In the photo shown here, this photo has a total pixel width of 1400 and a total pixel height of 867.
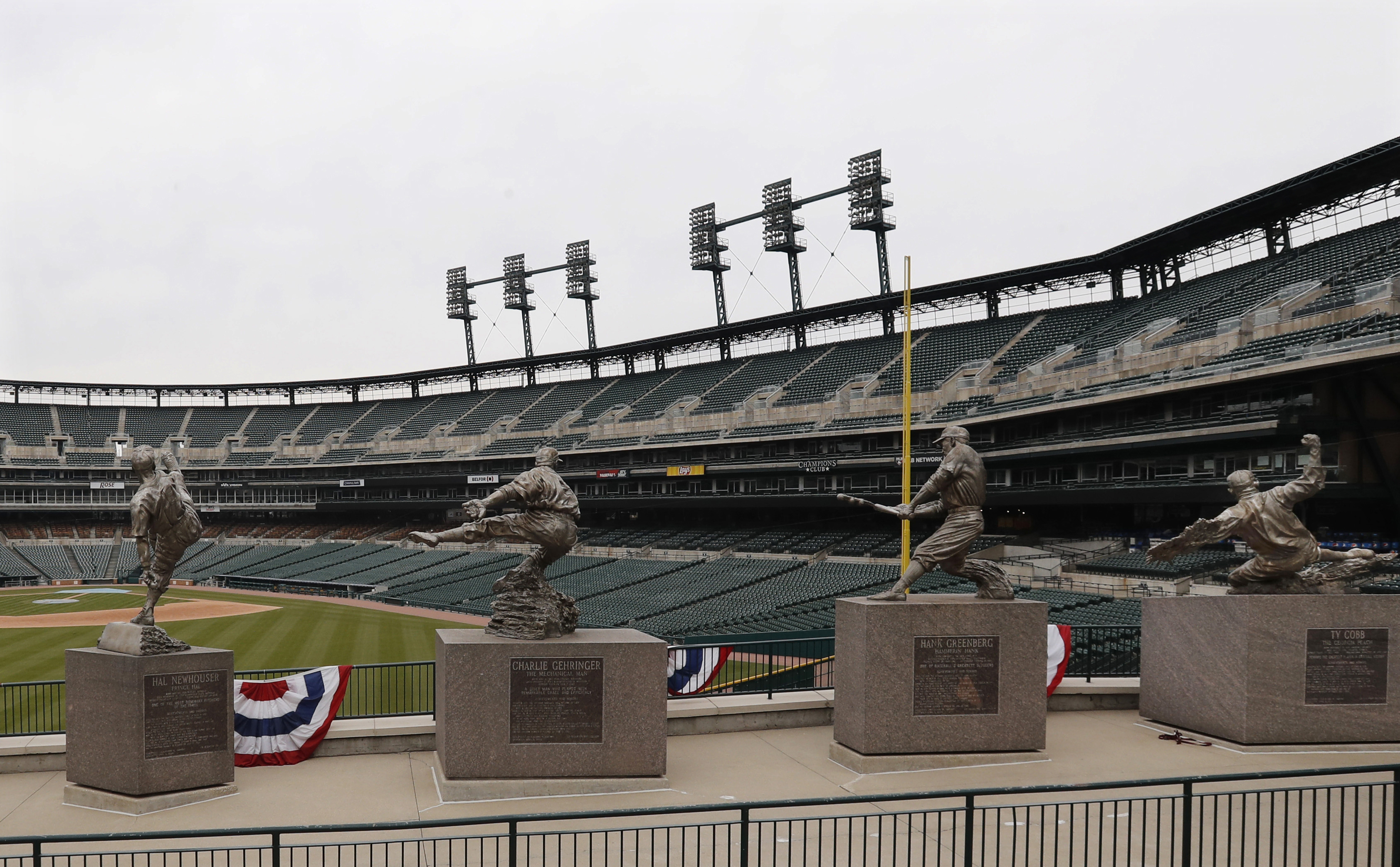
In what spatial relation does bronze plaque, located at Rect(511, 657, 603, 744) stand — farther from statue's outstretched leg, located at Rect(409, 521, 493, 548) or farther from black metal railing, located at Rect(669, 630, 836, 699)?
black metal railing, located at Rect(669, 630, 836, 699)

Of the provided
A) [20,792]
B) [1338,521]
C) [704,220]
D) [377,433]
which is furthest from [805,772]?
[377,433]

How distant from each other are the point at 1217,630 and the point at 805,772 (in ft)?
18.7

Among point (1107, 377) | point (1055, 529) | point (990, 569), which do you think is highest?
point (1107, 377)

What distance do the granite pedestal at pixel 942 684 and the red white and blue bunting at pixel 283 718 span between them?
20.4ft

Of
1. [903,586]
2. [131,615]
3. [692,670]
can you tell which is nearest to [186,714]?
[692,670]

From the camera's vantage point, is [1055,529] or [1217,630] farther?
[1055,529]

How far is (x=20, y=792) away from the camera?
34.8 ft

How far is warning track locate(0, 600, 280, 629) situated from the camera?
135 feet

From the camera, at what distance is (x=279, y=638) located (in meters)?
36.8

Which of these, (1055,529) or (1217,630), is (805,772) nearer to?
(1217,630)

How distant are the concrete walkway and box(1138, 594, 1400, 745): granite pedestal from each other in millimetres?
338

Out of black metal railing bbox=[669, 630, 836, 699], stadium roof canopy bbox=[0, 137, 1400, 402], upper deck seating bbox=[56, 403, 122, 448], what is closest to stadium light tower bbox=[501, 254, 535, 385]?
stadium roof canopy bbox=[0, 137, 1400, 402]

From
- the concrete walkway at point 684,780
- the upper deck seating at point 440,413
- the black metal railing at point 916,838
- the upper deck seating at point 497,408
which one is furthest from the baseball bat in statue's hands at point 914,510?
the upper deck seating at point 440,413

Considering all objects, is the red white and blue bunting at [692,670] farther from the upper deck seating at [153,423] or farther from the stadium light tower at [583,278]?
the upper deck seating at [153,423]
